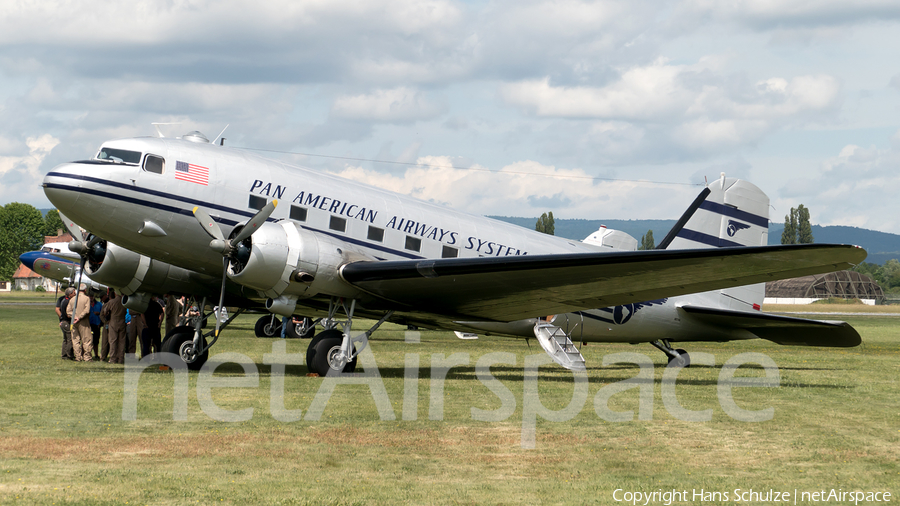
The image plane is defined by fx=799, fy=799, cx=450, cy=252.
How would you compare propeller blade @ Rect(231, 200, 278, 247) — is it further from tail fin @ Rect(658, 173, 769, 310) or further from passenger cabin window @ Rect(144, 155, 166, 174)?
tail fin @ Rect(658, 173, 769, 310)

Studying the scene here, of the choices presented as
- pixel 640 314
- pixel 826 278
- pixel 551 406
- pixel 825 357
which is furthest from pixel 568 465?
pixel 826 278

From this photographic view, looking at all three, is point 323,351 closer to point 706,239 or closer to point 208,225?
point 208,225

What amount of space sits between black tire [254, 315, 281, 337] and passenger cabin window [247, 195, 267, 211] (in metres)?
16.1

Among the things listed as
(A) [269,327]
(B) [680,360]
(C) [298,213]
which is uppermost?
(C) [298,213]

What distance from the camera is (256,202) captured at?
1427 cm

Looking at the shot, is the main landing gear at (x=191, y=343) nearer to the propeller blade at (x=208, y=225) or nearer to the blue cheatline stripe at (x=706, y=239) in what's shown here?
the propeller blade at (x=208, y=225)

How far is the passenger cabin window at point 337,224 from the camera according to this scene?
14.6m

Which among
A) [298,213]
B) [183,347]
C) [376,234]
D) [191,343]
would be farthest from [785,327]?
[183,347]

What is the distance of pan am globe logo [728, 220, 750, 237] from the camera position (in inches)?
722

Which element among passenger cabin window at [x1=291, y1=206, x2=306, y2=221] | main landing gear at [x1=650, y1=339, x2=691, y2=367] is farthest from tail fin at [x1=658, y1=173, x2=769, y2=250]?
passenger cabin window at [x1=291, y1=206, x2=306, y2=221]

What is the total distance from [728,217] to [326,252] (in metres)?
9.75

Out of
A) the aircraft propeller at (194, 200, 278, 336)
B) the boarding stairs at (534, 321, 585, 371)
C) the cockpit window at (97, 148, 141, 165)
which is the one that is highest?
the cockpit window at (97, 148, 141, 165)

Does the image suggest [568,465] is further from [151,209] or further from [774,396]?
[151,209]

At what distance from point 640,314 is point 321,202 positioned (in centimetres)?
769
